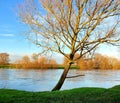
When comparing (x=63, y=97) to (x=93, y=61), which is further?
(x=93, y=61)

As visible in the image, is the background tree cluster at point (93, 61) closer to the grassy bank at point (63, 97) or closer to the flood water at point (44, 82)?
the flood water at point (44, 82)

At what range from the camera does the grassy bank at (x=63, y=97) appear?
24.3 feet

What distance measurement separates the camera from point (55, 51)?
12.5m

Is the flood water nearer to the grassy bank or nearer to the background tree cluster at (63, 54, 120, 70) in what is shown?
the background tree cluster at (63, 54, 120, 70)

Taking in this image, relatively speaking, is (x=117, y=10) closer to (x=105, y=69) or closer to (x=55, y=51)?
(x=55, y=51)

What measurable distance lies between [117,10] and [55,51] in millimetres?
3298

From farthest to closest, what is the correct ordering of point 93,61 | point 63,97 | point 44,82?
point 44,82, point 93,61, point 63,97

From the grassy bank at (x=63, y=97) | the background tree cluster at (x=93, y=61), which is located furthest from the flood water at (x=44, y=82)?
the grassy bank at (x=63, y=97)

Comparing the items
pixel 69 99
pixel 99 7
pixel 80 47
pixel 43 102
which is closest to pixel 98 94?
pixel 69 99

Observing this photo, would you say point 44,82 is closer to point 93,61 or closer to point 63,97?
point 93,61

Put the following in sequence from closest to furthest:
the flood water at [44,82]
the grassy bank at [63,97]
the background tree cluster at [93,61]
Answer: the grassy bank at [63,97]
the background tree cluster at [93,61]
the flood water at [44,82]

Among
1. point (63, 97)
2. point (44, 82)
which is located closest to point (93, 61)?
point (44, 82)

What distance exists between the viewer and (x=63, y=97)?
314 inches

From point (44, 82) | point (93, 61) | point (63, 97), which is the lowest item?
point (63, 97)
